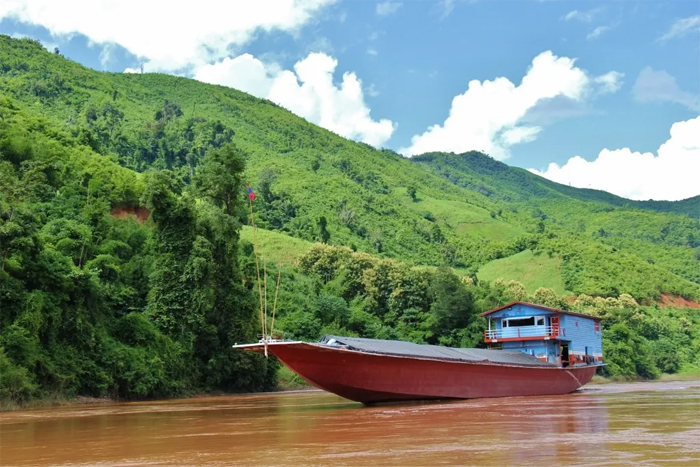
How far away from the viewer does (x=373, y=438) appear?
1280 cm

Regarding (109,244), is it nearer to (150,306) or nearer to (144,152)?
(150,306)

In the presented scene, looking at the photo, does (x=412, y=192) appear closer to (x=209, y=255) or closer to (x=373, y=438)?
(x=209, y=255)

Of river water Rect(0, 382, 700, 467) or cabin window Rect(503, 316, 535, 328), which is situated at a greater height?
cabin window Rect(503, 316, 535, 328)

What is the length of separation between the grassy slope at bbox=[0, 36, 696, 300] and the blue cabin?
34986 millimetres

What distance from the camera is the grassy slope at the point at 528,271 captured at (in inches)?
3324

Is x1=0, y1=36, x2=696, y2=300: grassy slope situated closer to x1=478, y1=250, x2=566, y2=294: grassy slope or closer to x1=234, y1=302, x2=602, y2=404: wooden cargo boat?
x1=478, y1=250, x2=566, y2=294: grassy slope

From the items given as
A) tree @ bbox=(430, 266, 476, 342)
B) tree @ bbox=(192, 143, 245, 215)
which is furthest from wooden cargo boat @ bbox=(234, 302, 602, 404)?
tree @ bbox=(192, 143, 245, 215)

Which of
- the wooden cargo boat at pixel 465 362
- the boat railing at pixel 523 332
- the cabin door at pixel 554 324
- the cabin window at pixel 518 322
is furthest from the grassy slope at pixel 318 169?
the cabin door at pixel 554 324

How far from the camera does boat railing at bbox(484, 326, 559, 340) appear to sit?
1298 inches

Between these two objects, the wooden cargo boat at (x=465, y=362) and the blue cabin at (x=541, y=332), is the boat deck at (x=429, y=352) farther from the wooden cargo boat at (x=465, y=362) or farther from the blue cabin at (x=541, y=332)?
the blue cabin at (x=541, y=332)

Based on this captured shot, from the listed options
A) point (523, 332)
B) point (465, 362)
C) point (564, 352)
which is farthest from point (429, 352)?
point (564, 352)

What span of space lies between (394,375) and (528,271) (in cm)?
6892

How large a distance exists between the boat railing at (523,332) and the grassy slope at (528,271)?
163ft

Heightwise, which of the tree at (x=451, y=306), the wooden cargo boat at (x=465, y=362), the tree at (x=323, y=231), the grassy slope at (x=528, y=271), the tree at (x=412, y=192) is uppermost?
the tree at (x=412, y=192)
